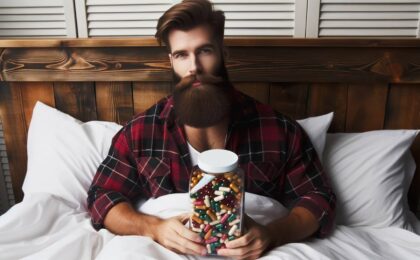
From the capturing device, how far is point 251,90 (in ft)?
4.23

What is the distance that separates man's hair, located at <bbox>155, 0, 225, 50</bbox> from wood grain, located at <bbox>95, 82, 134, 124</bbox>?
0.37 m

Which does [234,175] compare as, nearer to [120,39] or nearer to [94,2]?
[120,39]

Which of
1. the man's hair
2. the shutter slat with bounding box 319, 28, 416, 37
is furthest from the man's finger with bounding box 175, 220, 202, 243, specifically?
the shutter slat with bounding box 319, 28, 416, 37

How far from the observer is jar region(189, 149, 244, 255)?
77 cm

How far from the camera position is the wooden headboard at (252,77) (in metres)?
1.24

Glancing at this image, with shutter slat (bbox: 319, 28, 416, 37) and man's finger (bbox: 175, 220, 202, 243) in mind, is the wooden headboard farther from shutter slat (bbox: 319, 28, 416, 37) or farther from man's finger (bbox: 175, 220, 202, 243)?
man's finger (bbox: 175, 220, 202, 243)

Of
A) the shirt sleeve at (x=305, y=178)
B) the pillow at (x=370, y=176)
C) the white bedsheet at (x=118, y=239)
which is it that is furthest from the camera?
the pillow at (x=370, y=176)

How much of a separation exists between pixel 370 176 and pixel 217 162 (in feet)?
2.00

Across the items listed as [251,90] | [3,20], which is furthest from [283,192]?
[3,20]

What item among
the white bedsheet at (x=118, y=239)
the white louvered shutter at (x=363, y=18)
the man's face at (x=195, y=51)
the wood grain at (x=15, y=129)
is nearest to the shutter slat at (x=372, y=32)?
the white louvered shutter at (x=363, y=18)

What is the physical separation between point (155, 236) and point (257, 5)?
2.49 ft

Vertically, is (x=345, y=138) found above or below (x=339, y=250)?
above

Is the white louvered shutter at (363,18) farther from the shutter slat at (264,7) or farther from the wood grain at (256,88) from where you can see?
the wood grain at (256,88)

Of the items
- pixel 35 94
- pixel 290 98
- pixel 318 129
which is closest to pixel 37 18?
pixel 35 94
